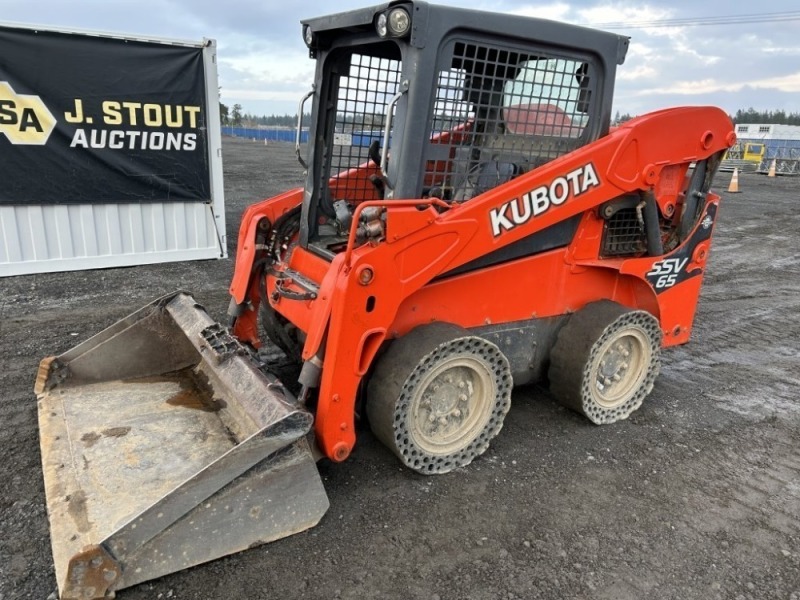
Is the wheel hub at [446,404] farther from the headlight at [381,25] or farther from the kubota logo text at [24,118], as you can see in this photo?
the kubota logo text at [24,118]

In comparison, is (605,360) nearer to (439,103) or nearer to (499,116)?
(499,116)

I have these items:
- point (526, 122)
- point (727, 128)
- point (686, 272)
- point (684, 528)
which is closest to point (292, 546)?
point (684, 528)

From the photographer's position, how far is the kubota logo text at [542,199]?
3.07 metres

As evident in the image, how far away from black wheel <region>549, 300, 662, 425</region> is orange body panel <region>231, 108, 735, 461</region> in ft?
0.68

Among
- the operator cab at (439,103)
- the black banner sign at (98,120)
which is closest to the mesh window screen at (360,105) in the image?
the operator cab at (439,103)

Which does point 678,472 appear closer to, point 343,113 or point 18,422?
point 343,113

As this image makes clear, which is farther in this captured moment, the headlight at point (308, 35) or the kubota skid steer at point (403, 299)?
the headlight at point (308, 35)

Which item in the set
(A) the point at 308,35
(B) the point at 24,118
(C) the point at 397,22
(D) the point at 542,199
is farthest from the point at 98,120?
(D) the point at 542,199

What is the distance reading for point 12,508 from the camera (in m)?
2.85

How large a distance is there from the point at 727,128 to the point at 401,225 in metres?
2.48

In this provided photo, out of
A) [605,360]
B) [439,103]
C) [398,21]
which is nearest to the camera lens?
[398,21]

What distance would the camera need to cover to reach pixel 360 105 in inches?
145

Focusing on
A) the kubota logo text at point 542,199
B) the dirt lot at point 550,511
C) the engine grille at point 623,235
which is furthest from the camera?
the engine grille at point 623,235

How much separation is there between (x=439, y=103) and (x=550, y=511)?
6.89 ft
